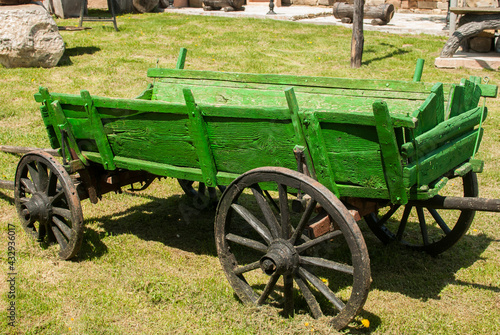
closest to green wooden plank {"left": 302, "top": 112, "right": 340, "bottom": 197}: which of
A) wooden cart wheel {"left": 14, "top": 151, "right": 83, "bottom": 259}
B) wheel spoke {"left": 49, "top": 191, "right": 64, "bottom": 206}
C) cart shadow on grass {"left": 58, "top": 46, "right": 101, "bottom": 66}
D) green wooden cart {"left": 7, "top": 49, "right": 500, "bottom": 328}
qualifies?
green wooden cart {"left": 7, "top": 49, "right": 500, "bottom": 328}

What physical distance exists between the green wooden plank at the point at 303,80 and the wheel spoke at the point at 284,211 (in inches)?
49.1

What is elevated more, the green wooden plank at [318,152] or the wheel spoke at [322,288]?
the green wooden plank at [318,152]

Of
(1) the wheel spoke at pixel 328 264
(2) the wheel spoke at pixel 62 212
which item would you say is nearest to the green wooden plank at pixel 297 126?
(1) the wheel spoke at pixel 328 264

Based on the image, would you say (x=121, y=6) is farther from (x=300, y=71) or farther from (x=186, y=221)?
(x=186, y=221)

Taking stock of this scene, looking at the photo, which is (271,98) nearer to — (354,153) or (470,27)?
(354,153)

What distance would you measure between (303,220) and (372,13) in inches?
503

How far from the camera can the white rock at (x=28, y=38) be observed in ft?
28.9

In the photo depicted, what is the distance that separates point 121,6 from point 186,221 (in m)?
12.5

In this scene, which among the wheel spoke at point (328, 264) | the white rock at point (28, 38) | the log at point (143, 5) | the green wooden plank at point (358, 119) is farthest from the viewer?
the log at point (143, 5)

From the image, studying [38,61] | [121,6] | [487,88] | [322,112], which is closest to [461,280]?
[487,88]

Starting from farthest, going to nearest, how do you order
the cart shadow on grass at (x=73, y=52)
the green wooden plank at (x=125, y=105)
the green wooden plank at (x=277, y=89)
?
the cart shadow on grass at (x=73, y=52) < the green wooden plank at (x=277, y=89) < the green wooden plank at (x=125, y=105)

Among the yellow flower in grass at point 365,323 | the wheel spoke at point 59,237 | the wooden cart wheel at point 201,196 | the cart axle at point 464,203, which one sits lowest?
the wooden cart wheel at point 201,196

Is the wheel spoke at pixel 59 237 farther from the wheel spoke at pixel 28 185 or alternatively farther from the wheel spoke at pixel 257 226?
the wheel spoke at pixel 257 226

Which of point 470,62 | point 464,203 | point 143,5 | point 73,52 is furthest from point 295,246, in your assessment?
point 143,5
